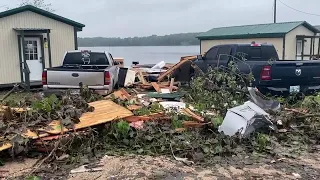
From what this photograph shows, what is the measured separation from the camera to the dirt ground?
433 cm

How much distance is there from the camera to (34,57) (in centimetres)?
1501

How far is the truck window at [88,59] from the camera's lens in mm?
11836

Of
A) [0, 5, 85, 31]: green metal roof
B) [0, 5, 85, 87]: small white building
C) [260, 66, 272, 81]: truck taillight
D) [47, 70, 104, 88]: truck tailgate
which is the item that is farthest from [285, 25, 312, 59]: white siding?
[47, 70, 104, 88]: truck tailgate

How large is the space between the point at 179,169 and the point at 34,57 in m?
12.2

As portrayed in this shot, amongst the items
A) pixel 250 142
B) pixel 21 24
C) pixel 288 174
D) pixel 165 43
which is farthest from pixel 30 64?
pixel 165 43

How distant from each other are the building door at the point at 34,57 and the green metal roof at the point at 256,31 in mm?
15297

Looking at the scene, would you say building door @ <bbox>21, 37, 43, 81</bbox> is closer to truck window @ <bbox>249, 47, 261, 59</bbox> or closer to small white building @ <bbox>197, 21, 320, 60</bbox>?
truck window @ <bbox>249, 47, 261, 59</bbox>

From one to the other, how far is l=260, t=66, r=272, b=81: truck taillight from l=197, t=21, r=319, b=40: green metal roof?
15063 millimetres

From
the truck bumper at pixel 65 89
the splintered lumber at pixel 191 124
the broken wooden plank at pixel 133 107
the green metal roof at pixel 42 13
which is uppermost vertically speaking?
the green metal roof at pixel 42 13

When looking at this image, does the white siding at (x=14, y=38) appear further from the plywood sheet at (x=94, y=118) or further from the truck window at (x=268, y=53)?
the truck window at (x=268, y=53)

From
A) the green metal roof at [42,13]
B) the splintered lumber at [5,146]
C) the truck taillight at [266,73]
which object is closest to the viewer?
the splintered lumber at [5,146]

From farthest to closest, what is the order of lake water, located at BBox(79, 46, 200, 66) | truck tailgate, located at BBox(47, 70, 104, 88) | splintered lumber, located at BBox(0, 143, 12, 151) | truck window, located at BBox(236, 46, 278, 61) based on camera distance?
lake water, located at BBox(79, 46, 200, 66) → truck window, located at BBox(236, 46, 278, 61) → truck tailgate, located at BBox(47, 70, 104, 88) → splintered lumber, located at BBox(0, 143, 12, 151)

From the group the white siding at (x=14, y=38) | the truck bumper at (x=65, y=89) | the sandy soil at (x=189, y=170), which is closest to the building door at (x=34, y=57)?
the white siding at (x=14, y=38)

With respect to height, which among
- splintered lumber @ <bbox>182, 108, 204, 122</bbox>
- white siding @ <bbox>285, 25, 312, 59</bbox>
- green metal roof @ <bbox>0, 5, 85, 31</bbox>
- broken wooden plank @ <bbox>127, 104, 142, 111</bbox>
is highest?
green metal roof @ <bbox>0, 5, 85, 31</bbox>
